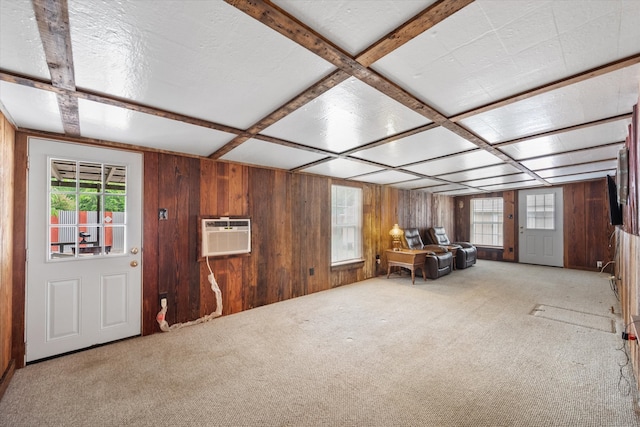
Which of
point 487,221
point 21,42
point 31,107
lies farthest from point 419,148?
point 487,221

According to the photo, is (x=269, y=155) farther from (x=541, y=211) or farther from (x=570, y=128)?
(x=541, y=211)

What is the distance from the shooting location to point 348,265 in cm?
512

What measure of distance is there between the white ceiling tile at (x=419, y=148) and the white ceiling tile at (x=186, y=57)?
57.8 inches

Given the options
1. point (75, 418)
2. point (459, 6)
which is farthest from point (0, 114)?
point (459, 6)

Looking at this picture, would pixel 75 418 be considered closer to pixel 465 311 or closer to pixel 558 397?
pixel 558 397

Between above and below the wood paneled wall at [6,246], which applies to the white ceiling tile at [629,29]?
above

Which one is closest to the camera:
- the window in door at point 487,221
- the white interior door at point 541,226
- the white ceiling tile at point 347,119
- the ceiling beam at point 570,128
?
the white ceiling tile at point 347,119

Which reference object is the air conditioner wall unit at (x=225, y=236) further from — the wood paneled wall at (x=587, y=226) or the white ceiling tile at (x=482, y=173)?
the wood paneled wall at (x=587, y=226)

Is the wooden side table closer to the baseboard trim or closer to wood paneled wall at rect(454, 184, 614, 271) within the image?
wood paneled wall at rect(454, 184, 614, 271)

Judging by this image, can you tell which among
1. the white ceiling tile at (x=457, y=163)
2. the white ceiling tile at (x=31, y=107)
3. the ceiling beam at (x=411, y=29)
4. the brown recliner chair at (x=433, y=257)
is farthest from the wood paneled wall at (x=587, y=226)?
the white ceiling tile at (x=31, y=107)

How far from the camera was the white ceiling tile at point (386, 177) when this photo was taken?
4559 millimetres

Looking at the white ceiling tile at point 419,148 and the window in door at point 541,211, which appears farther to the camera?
the window in door at point 541,211

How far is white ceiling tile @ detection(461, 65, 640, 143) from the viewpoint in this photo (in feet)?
5.38

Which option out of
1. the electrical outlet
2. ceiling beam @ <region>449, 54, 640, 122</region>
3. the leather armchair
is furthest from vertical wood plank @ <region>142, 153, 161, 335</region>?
the leather armchair
